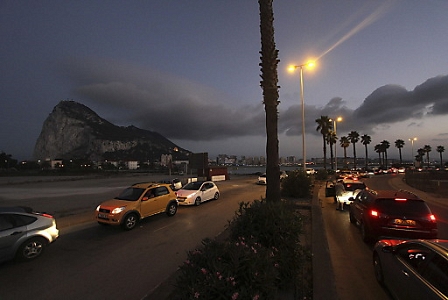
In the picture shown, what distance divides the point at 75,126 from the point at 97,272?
715 feet

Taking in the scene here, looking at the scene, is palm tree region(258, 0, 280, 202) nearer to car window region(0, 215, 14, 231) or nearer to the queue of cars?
the queue of cars

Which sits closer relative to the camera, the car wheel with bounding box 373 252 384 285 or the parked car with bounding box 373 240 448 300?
the parked car with bounding box 373 240 448 300

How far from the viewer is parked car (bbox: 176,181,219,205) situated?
1446cm

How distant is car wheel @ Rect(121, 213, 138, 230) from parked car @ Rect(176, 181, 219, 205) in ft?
15.2

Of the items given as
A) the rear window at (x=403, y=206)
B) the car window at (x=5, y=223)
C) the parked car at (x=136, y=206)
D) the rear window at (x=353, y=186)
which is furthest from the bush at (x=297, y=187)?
the car window at (x=5, y=223)

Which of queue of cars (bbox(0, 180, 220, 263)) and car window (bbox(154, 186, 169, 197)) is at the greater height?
car window (bbox(154, 186, 169, 197))

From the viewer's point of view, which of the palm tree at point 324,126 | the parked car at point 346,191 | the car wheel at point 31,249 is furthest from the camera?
the palm tree at point 324,126

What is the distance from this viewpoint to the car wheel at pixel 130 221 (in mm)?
9453

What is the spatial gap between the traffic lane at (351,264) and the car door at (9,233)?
314 inches

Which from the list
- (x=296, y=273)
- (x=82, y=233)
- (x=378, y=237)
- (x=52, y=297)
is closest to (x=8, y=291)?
(x=52, y=297)

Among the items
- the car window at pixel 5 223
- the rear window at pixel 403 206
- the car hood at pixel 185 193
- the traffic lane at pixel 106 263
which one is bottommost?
the traffic lane at pixel 106 263

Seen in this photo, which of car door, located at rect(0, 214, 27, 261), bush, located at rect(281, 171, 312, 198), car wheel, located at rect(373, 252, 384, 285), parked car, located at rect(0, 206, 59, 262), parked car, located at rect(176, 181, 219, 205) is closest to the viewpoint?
car wheel, located at rect(373, 252, 384, 285)

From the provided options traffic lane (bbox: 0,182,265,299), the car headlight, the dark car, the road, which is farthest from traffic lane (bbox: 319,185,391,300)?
the car headlight

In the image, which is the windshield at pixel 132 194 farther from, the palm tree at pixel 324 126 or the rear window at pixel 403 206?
the palm tree at pixel 324 126
